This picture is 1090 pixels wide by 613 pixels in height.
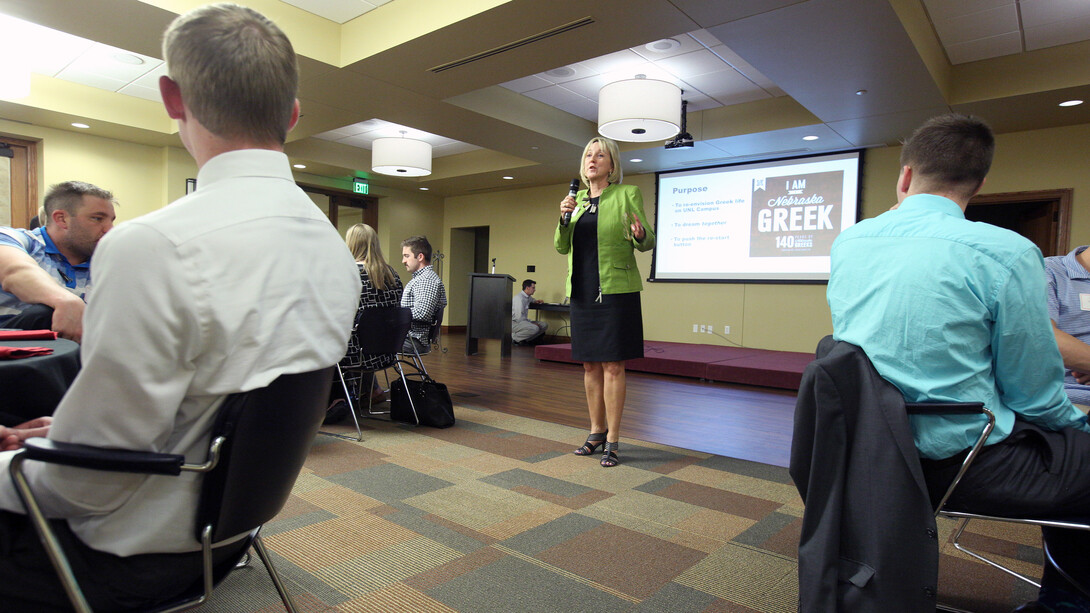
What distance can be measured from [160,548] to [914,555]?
4.22ft

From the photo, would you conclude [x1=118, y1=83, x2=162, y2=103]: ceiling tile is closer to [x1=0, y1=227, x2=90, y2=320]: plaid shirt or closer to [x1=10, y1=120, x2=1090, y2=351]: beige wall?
[x1=10, y1=120, x2=1090, y2=351]: beige wall

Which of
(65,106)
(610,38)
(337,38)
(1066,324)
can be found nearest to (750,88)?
(610,38)

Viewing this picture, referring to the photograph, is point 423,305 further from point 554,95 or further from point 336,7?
point 554,95

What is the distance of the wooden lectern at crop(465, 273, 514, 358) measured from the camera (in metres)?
8.00

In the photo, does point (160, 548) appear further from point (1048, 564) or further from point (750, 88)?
point (750, 88)

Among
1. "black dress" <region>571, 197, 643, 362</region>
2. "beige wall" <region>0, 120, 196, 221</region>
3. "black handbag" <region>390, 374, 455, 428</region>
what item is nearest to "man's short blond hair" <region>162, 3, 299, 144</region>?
"black dress" <region>571, 197, 643, 362</region>

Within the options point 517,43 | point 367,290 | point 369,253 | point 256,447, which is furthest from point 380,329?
point 256,447

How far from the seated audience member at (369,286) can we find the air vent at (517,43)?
185 cm

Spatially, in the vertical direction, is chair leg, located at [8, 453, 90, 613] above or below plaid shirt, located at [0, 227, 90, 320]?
below

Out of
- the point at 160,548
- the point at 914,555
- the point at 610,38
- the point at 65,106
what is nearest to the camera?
the point at 160,548

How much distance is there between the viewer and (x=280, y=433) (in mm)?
903

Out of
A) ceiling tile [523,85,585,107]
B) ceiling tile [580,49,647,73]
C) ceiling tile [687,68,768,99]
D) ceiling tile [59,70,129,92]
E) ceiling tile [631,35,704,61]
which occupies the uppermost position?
ceiling tile [687,68,768,99]

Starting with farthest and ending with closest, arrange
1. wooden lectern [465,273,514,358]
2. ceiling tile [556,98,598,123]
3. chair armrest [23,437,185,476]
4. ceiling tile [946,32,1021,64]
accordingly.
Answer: wooden lectern [465,273,514,358], ceiling tile [556,98,598,123], ceiling tile [946,32,1021,64], chair armrest [23,437,185,476]

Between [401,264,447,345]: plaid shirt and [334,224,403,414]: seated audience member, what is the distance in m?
0.51
